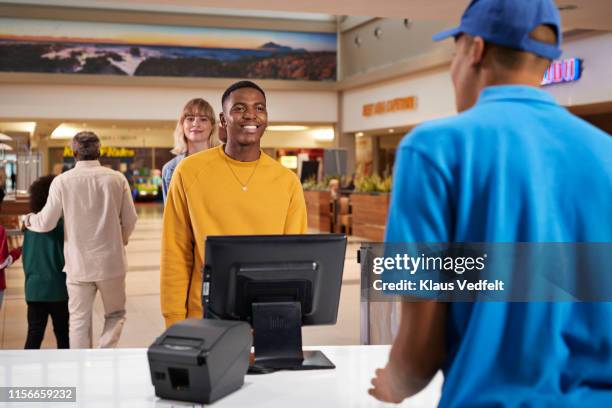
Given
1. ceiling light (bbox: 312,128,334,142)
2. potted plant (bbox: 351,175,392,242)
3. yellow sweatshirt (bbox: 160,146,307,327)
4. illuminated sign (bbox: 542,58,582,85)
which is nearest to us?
yellow sweatshirt (bbox: 160,146,307,327)

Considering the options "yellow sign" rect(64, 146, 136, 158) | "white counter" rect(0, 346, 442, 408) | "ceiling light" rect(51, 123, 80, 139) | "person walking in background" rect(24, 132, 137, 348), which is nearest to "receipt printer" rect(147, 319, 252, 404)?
"white counter" rect(0, 346, 442, 408)

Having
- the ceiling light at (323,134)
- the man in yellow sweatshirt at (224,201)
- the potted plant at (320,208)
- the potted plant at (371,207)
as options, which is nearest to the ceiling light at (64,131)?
the ceiling light at (323,134)

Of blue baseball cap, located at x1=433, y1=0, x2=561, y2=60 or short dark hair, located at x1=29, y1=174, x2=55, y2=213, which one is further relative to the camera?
short dark hair, located at x1=29, y1=174, x2=55, y2=213

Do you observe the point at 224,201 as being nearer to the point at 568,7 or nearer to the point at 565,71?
the point at 568,7

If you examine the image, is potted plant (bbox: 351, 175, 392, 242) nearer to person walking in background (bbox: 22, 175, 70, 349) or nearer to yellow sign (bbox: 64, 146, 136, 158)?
person walking in background (bbox: 22, 175, 70, 349)

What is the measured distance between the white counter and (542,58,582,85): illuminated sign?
1218 cm

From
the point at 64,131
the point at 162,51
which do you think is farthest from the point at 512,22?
the point at 64,131

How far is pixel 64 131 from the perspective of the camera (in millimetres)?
28984

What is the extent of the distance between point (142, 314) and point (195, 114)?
3866 millimetres

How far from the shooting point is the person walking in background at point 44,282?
479 centimetres

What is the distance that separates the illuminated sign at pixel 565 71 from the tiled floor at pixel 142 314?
534cm

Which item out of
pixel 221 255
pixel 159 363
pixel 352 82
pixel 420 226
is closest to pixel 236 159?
pixel 221 255

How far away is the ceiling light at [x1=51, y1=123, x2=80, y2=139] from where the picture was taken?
1109 inches

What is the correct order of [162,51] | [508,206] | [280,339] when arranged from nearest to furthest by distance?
[508,206], [280,339], [162,51]
